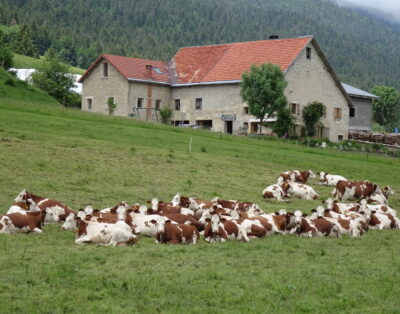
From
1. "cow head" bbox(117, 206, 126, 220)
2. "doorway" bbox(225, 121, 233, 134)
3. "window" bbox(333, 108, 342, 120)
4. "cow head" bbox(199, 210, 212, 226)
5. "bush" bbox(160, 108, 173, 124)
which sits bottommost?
"cow head" bbox(199, 210, 212, 226)

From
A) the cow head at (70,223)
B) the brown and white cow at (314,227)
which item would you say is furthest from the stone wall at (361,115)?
the cow head at (70,223)

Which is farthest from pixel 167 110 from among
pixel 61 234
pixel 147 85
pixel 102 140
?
pixel 61 234

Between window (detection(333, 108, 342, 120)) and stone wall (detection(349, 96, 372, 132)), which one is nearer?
window (detection(333, 108, 342, 120))

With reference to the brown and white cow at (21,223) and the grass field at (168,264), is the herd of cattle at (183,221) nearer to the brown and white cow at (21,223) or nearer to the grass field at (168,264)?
the brown and white cow at (21,223)

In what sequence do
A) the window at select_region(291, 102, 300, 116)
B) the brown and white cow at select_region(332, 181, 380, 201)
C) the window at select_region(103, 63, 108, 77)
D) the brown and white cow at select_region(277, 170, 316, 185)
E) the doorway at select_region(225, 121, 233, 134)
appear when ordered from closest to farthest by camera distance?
the brown and white cow at select_region(332, 181, 380, 201), the brown and white cow at select_region(277, 170, 316, 185), the window at select_region(291, 102, 300, 116), the doorway at select_region(225, 121, 233, 134), the window at select_region(103, 63, 108, 77)

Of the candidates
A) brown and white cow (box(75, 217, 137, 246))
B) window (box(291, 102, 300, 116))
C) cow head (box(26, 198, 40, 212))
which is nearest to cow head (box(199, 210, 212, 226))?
brown and white cow (box(75, 217, 137, 246))

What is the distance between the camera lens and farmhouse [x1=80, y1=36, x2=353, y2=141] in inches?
2393

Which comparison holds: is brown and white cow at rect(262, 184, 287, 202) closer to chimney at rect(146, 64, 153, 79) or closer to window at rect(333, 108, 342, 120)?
chimney at rect(146, 64, 153, 79)

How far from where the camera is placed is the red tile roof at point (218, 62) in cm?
6134

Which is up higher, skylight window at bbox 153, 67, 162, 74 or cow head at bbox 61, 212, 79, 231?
skylight window at bbox 153, 67, 162, 74

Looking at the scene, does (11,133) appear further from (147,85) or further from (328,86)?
(328,86)

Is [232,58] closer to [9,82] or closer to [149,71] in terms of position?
[149,71]

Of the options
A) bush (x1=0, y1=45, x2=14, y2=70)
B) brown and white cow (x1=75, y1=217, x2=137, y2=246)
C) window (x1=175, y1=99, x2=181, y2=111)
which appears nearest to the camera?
brown and white cow (x1=75, y1=217, x2=137, y2=246)

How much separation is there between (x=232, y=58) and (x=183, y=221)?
5144 centimetres
